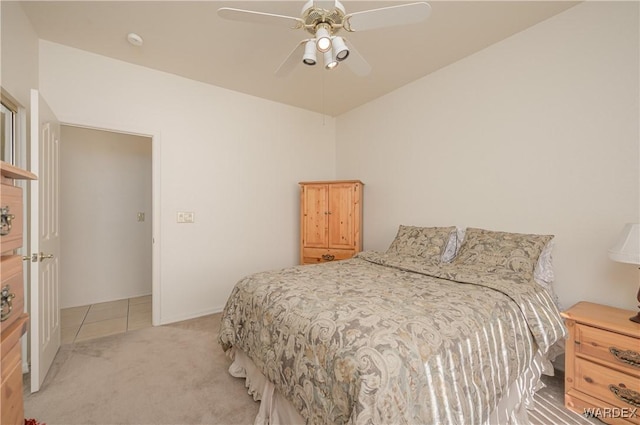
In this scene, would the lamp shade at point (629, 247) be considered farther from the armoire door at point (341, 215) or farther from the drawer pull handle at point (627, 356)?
the armoire door at point (341, 215)

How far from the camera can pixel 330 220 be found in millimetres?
3715

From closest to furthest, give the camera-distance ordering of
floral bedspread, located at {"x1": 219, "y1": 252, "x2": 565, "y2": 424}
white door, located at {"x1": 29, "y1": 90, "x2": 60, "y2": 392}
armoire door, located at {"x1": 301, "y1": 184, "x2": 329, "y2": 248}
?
floral bedspread, located at {"x1": 219, "y1": 252, "x2": 565, "y2": 424} → white door, located at {"x1": 29, "y1": 90, "x2": 60, "y2": 392} → armoire door, located at {"x1": 301, "y1": 184, "x2": 329, "y2": 248}

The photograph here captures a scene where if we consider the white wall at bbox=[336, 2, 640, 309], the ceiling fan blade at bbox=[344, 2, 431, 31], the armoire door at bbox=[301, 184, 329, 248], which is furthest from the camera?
the armoire door at bbox=[301, 184, 329, 248]

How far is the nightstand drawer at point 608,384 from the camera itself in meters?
1.54

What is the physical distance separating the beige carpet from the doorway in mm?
1165

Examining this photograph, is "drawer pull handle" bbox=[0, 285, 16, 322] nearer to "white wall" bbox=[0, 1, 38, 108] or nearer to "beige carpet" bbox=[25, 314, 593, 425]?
"beige carpet" bbox=[25, 314, 593, 425]

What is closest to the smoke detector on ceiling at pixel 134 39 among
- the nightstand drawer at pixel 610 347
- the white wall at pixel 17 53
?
the white wall at pixel 17 53

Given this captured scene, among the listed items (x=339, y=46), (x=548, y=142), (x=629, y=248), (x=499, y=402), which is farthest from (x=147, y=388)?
(x=548, y=142)

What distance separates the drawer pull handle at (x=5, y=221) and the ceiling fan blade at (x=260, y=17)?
1.39 m

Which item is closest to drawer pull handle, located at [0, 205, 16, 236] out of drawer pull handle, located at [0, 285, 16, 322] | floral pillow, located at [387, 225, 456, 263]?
drawer pull handle, located at [0, 285, 16, 322]

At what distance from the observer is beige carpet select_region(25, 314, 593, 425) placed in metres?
1.68

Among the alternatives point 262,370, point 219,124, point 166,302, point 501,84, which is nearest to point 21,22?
point 219,124

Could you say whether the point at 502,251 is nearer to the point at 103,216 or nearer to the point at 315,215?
the point at 315,215

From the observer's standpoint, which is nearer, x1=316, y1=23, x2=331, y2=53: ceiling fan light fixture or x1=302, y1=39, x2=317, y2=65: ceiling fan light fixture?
x1=316, y1=23, x2=331, y2=53: ceiling fan light fixture
